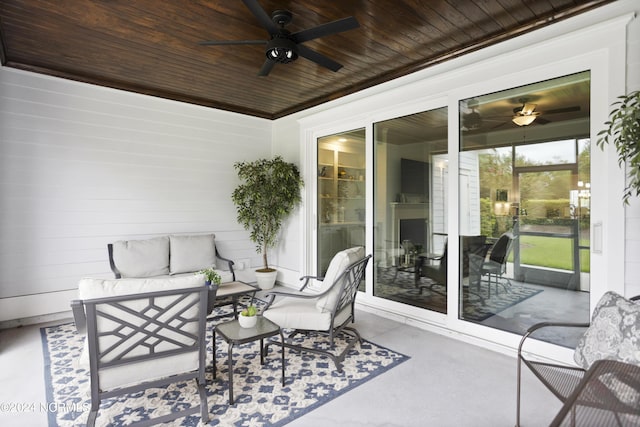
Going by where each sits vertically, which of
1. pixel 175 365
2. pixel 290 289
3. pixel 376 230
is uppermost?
pixel 376 230

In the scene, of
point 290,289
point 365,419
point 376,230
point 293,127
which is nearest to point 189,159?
point 293,127

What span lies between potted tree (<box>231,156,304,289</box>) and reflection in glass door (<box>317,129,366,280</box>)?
0.51 metres

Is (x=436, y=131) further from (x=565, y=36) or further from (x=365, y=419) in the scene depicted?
(x=365, y=419)

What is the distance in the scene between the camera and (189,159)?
17.3ft

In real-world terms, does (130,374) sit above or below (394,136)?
below

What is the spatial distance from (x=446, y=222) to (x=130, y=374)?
127 inches

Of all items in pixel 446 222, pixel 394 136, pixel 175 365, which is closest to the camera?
pixel 175 365

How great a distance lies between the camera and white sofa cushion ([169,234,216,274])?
15.4ft

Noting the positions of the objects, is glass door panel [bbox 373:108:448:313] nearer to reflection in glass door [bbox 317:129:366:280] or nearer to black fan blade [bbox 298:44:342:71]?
reflection in glass door [bbox 317:129:366:280]

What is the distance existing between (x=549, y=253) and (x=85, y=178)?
534 cm

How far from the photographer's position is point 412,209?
13.7ft

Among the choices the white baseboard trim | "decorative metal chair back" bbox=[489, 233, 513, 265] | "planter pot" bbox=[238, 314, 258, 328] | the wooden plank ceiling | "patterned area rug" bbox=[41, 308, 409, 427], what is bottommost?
"patterned area rug" bbox=[41, 308, 409, 427]

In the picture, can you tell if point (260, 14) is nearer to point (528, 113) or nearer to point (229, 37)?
point (229, 37)

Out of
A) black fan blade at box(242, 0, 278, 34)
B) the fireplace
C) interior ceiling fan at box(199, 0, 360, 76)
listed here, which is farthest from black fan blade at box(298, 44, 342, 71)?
the fireplace
